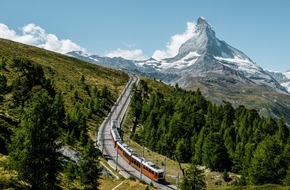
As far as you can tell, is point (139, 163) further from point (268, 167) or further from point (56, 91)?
point (56, 91)

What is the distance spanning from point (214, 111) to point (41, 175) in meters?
129

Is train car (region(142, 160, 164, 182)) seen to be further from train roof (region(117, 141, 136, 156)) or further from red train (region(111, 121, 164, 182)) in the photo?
train roof (region(117, 141, 136, 156))

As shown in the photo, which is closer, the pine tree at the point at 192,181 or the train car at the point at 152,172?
the pine tree at the point at 192,181

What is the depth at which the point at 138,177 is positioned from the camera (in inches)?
3740

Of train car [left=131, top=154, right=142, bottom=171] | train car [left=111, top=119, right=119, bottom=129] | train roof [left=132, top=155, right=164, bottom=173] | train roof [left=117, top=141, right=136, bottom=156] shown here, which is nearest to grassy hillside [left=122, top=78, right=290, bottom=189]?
train car [left=111, top=119, right=119, bottom=129]

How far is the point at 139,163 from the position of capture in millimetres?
98562

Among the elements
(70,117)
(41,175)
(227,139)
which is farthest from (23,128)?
(227,139)

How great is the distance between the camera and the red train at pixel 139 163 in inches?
3593

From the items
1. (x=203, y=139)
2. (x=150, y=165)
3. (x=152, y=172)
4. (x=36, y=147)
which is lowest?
(x=152, y=172)

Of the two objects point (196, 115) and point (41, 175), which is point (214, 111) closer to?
point (196, 115)

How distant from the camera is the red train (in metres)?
91.2

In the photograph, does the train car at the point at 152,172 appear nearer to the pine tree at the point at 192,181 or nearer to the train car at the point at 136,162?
the train car at the point at 136,162

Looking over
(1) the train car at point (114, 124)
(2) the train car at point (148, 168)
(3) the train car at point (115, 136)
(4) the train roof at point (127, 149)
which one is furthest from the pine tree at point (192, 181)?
(1) the train car at point (114, 124)

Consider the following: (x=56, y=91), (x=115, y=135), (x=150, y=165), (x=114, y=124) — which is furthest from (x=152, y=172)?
(x=56, y=91)
